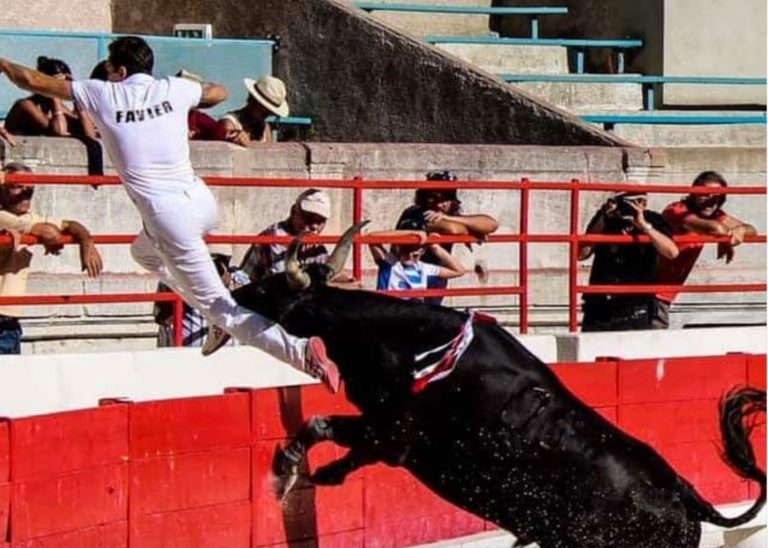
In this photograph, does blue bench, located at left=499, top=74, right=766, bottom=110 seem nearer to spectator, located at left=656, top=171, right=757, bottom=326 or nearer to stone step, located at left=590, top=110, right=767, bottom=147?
stone step, located at left=590, top=110, right=767, bottom=147

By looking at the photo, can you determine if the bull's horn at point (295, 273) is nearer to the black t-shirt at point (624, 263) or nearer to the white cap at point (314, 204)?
the white cap at point (314, 204)

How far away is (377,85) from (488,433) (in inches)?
273

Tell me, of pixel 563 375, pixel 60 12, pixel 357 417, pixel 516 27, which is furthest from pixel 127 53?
pixel 516 27

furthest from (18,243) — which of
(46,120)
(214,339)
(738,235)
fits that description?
(738,235)

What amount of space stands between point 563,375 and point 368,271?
93.4 inches

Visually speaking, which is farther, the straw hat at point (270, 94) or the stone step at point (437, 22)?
the stone step at point (437, 22)

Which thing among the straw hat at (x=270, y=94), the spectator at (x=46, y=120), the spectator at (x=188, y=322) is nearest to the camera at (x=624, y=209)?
the straw hat at (x=270, y=94)

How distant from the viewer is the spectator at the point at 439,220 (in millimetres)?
12047

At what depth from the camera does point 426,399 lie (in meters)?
9.60

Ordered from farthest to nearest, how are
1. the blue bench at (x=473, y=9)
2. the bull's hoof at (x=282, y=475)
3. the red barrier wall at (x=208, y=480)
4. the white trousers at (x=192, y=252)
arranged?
the blue bench at (x=473, y=9), the bull's hoof at (x=282, y=475), the white trousers at (x=192, y=252), the red barrier wall at (x=208, y=480)

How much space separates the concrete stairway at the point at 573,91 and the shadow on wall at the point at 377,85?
414 millimetres

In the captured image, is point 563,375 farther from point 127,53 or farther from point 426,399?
point 127,53

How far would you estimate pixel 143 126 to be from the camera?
9.62m

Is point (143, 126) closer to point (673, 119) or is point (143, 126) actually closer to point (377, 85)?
point (377, 85)
